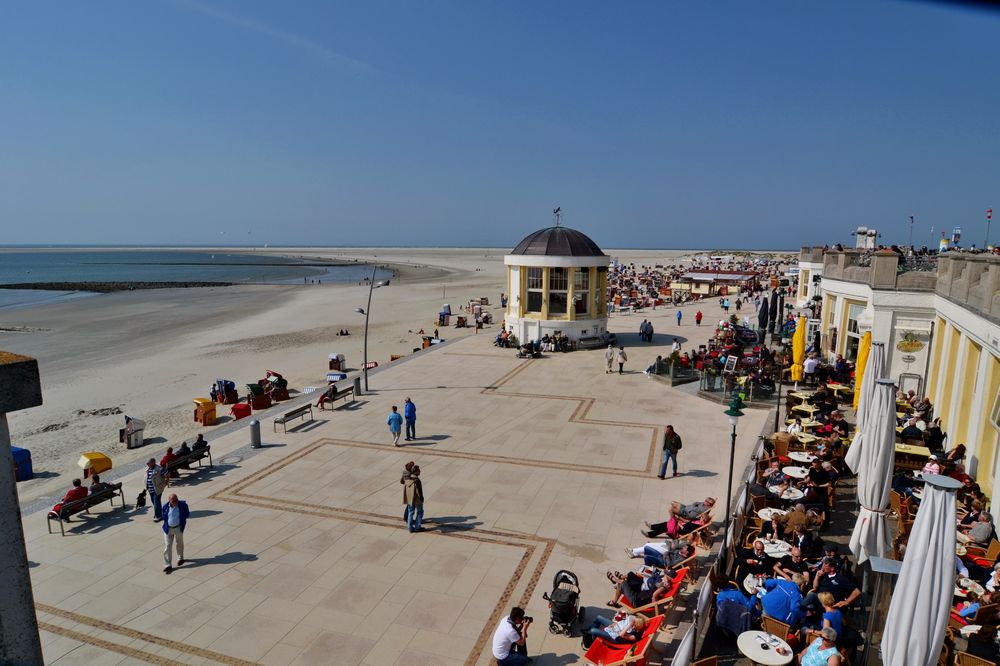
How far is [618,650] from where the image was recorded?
658 centimetres

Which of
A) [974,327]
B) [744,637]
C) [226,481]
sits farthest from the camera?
[226,481]

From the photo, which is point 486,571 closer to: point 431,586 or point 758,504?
point 431,586

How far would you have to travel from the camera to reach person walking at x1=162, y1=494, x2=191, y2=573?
28.6 feet

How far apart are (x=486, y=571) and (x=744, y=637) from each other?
12.7 ft

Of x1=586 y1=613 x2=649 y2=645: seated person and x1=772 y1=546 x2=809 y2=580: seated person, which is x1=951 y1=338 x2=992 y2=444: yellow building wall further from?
x1=586 y1=613 x2=649 y2=645: seated person

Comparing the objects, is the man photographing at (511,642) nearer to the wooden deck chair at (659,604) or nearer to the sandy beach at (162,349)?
the wooden deck chair at (659,604)

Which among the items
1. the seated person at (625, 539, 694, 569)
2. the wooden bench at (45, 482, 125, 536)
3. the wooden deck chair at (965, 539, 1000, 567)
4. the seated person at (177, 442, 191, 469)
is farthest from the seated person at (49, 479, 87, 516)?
the wooden deck chair at (965, 539, 1000, 567)

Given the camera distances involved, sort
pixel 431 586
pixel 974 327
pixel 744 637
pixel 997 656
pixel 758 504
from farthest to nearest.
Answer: pixel 974 327
pixel 758 504
pixel 431 586
pixel 744 637
pixel 997 656

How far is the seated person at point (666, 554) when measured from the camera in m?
8.26

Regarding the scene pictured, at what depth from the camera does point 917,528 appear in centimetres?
492

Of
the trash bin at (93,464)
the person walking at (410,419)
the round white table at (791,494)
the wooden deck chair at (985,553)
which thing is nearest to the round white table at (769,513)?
the round white table at (791,494)

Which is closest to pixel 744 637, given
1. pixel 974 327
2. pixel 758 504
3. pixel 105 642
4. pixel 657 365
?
pixel 758 504

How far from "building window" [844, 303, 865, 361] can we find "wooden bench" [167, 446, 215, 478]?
68.2 feet

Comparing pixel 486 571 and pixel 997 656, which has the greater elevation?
pixel 997 656
